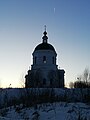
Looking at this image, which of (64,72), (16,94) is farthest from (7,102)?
(64,72)

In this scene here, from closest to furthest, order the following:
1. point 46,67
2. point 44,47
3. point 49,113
Result: 1. point 49,113
2. point 44,47
3. point 46,67

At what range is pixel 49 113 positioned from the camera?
9.79 metres

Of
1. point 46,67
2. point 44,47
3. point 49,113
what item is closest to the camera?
point 49,113

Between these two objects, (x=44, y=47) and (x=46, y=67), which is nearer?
(x=44, y=47)

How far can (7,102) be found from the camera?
14602mm

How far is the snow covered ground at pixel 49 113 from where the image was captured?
9148 mm

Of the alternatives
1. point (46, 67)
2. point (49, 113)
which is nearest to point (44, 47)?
point (46, 67)

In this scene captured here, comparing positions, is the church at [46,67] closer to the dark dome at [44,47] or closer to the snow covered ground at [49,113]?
the dark dome at [44,47]

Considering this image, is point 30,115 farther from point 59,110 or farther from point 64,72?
point 64,72

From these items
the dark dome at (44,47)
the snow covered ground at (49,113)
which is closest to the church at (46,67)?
the dark dome at (44,47)

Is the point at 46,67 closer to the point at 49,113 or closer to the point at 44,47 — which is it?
the point at 44,47

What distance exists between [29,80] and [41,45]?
20.4 feet

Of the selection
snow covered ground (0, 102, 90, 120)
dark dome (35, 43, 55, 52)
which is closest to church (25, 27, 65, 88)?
dark dome (35, 43, 55, 52)

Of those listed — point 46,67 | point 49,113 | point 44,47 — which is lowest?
point 49,113
